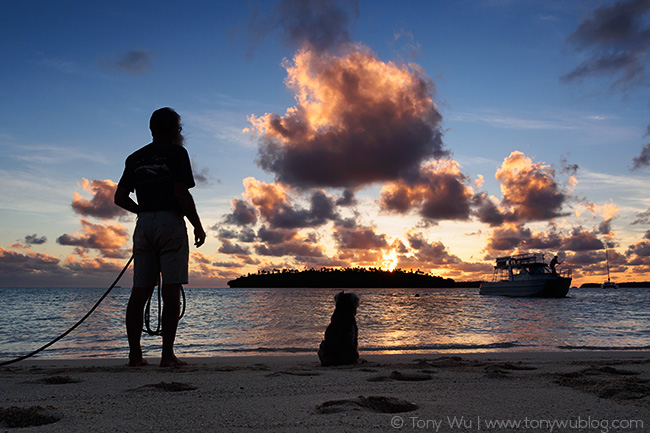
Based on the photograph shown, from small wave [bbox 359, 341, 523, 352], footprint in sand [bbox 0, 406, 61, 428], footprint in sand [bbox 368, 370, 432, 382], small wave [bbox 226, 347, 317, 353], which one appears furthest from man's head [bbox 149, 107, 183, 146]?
small wave [bbox 359, 341, 523, 352]

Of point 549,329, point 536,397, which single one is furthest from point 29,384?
point 549,329

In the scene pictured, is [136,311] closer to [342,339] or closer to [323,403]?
[342,339]

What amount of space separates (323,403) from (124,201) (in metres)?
3.02

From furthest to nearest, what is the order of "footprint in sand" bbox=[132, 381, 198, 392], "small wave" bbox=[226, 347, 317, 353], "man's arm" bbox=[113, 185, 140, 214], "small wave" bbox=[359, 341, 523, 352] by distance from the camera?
"small wave" bbox=[359, 341, 523, 352] → "small wave" bbox=[226, 347, 317, 353] → "man's arm" bbox=[113, 185, 140, 214] → "footprint in sand" bbox=[132, 381, 198, 392]

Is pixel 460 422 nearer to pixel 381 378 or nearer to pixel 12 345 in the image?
pixel 381 378

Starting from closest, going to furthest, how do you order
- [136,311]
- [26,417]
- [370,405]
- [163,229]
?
[26,417], [370,405], [163,229], [136,311]

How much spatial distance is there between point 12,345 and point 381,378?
9.74 metres

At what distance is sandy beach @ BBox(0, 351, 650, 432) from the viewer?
2160 mm

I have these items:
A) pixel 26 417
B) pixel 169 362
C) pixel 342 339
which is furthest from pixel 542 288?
pixel 26 417

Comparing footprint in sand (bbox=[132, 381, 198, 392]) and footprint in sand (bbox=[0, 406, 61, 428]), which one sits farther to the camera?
footprint in sand (bbox=[132, 381, 198, 392])

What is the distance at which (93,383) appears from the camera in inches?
139

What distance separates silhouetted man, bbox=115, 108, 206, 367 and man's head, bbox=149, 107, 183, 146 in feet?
0.61

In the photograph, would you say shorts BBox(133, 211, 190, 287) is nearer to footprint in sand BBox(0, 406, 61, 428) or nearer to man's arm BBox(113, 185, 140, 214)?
man's arm BBox(113, 185, 140, 214)

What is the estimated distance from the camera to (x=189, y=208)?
169 inches
